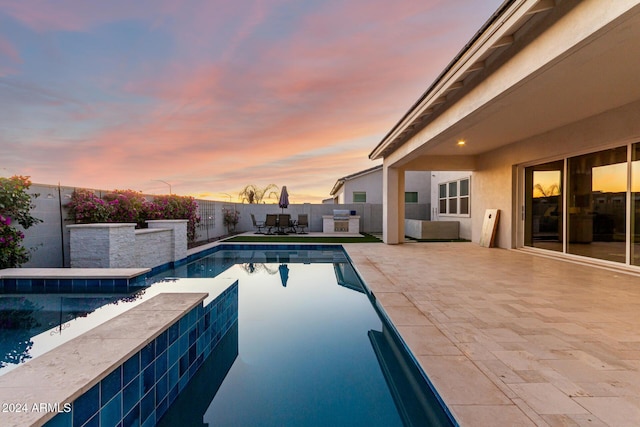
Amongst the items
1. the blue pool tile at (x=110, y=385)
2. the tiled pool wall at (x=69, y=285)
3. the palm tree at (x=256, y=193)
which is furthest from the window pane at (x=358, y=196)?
the blue pool tile at (x=110, y=385)

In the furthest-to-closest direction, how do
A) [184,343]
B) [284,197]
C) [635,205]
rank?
[284,197] → [635,205] → [184,343]

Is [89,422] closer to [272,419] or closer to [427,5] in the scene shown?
[272,419]

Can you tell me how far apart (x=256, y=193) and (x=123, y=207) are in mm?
15513

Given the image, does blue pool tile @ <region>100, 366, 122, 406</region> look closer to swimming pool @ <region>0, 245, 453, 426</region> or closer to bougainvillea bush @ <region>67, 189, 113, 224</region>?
swimming pool @ <region>0, 245, 453, 426</region>

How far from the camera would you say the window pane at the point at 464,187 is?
497 inches

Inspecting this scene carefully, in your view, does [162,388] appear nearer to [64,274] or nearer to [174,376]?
[174,376]

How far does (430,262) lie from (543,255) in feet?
11.4

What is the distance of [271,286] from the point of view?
571cm

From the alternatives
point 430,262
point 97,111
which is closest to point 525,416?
point 430,262

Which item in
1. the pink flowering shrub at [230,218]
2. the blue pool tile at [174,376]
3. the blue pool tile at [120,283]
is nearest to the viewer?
the blue pool tile at [174,376]

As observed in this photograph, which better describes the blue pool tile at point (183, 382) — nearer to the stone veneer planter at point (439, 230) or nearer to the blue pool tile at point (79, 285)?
the blue pool tile at point (79, 285)

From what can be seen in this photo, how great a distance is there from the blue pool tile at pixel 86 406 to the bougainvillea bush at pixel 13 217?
4.90 metres

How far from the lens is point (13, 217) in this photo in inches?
201

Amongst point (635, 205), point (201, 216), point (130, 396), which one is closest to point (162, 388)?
point (130, 396)
